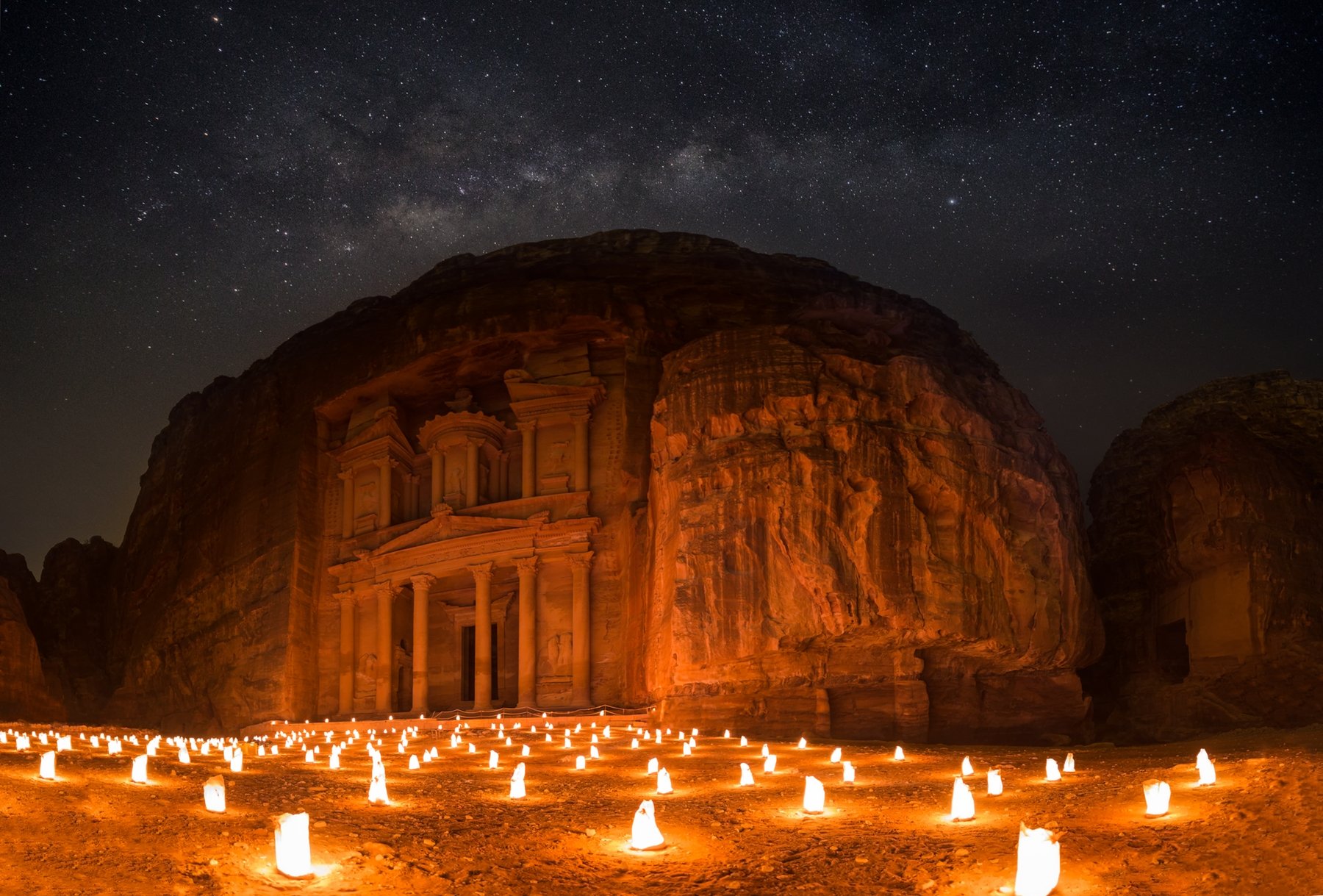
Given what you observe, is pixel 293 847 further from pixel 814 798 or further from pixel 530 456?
pixel 530 456

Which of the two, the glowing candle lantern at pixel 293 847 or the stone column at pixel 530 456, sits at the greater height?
the stone column at pixel 530 456

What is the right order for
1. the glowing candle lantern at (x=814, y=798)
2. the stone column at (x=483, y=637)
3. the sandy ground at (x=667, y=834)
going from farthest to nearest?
1. the stone column at (x=483, y=637)
2. the glowing candle lantern at (x=814, y=798)
3. the sandy ground at (x=667, y=834)

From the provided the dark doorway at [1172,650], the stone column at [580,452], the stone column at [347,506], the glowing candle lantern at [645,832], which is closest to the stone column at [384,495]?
the stone column at [347,506]

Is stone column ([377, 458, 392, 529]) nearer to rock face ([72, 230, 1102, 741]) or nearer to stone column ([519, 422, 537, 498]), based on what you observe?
rock face ([72, 230, 1102, 741])

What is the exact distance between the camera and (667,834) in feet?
32.2

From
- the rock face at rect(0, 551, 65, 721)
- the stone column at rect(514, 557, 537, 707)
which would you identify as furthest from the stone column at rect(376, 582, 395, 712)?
the rock face at rect(0, 551, 65, 721)

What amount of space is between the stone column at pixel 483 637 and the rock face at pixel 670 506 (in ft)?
5.63

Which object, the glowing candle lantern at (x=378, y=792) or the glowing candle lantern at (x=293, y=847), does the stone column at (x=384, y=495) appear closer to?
the glowing candle lantern at (x=378, y=792)

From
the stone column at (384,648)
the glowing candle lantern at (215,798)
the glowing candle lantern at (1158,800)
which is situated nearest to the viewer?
the glowing candle lantern at (1158,800)

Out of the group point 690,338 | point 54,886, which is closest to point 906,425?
point 690,338

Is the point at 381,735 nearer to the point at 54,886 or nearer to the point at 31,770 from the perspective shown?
the point at 31,770

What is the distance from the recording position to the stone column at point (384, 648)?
119 ft

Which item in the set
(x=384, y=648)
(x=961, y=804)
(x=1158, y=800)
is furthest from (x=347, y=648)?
(x=1158, y=800)

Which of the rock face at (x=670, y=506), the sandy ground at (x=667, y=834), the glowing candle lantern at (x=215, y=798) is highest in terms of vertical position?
the rock face at (x=670, y=506)
